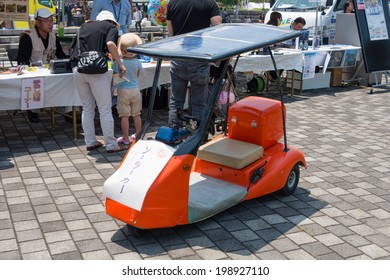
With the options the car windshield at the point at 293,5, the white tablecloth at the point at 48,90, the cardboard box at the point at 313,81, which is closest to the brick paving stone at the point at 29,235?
the white tablecloth at the point at 48,90

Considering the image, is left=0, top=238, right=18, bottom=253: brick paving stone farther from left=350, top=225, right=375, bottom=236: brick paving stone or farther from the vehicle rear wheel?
left=350, top=225, right=375, bottom=236: brick paving stone

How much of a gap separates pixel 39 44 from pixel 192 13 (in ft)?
8.48

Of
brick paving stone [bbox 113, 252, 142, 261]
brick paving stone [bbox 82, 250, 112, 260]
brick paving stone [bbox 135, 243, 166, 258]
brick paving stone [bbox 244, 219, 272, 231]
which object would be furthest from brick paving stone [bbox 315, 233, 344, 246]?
brick paving stone [bbox 82, 250, 112, 260]

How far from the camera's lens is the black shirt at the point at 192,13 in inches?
232

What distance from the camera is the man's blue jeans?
5.65 metres

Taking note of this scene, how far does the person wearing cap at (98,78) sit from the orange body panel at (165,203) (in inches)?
86.3

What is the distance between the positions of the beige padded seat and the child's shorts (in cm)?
163

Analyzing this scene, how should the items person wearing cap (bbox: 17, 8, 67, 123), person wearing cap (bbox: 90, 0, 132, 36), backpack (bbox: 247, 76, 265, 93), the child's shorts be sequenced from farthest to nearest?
backpack (bbox: 247, 76, 265, 93)
person wearing cap (bbox: 90, 0, 132, 36)
person wearing cap (bbox: 17, 8, 67, 123)
the child's shorts

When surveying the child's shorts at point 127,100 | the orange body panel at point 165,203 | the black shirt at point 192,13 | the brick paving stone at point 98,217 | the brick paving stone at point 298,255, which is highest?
the black shirt at point 192,13

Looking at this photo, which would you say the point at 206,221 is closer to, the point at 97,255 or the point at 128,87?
the point at 97,255

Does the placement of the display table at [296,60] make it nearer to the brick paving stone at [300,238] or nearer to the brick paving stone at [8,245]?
the brick paving stone at [300,238]

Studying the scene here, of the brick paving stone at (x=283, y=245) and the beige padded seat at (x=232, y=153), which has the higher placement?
the beige padded seat at (x=232, y=153)

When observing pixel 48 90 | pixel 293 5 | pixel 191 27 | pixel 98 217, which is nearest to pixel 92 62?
pixel 48 90

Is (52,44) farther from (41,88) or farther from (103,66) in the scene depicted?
(103,66)
